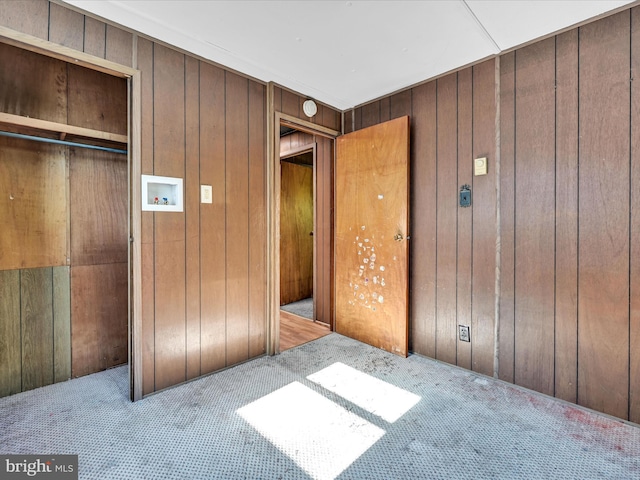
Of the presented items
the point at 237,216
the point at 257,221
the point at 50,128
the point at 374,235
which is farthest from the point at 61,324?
the point at 374,235

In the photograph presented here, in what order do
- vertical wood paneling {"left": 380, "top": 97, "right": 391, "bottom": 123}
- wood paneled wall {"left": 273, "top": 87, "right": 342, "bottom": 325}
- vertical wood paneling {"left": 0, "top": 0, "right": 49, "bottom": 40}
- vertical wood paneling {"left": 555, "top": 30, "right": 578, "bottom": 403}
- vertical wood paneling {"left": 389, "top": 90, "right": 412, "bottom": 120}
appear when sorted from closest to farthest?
vertical wood paneling {"left": 0, "top": 0, "right": 49, "bottom": 40} < vertical wood paneling {"left": 555, "top": 30, "right": 578, "bottom": 403} < vertical wood paneling {"left": 389, "top": 90, "right": 412, "bottom": 120} < vertical wood paneling {"left": 380, "top": 97, "right": 391, "bottom": 123} < wood paneled wall {"left": 273, "top": 87, "right": 342, "bottom": 325}

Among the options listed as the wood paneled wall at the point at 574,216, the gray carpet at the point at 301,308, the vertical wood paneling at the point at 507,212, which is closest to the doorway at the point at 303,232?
the gray carpet at the point at 301,308

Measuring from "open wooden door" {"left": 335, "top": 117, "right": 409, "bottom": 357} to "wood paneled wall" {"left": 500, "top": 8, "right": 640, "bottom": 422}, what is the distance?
0.74 meters

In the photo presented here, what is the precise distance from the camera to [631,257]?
1.73 m

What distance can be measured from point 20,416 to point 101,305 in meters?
0.79

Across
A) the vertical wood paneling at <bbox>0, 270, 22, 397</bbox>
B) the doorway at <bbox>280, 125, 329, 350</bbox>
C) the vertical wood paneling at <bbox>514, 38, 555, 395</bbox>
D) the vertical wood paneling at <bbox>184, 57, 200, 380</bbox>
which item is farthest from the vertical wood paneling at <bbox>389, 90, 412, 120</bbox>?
the vertical wood paneling at <bbox>0, 270, 22, 397</bbox>

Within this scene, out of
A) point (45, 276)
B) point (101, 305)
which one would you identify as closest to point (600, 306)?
point (101, 305)

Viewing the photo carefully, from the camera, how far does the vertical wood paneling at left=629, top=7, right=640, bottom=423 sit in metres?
1.71

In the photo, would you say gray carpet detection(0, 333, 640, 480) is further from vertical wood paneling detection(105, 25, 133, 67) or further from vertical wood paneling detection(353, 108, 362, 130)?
vertical wood paneling detection(353, 108, 362, 130)

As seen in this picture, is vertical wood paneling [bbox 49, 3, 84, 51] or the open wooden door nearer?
vertical wood paneling [bbox 49, 3, 84, 51]

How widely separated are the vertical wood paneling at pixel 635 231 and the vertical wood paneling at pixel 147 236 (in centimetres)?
280

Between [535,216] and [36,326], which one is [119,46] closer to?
[36,326]

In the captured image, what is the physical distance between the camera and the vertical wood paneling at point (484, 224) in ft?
7.34

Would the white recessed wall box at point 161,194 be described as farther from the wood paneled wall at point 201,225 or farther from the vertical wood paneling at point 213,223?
the vertical wood paneling at point 213,223
